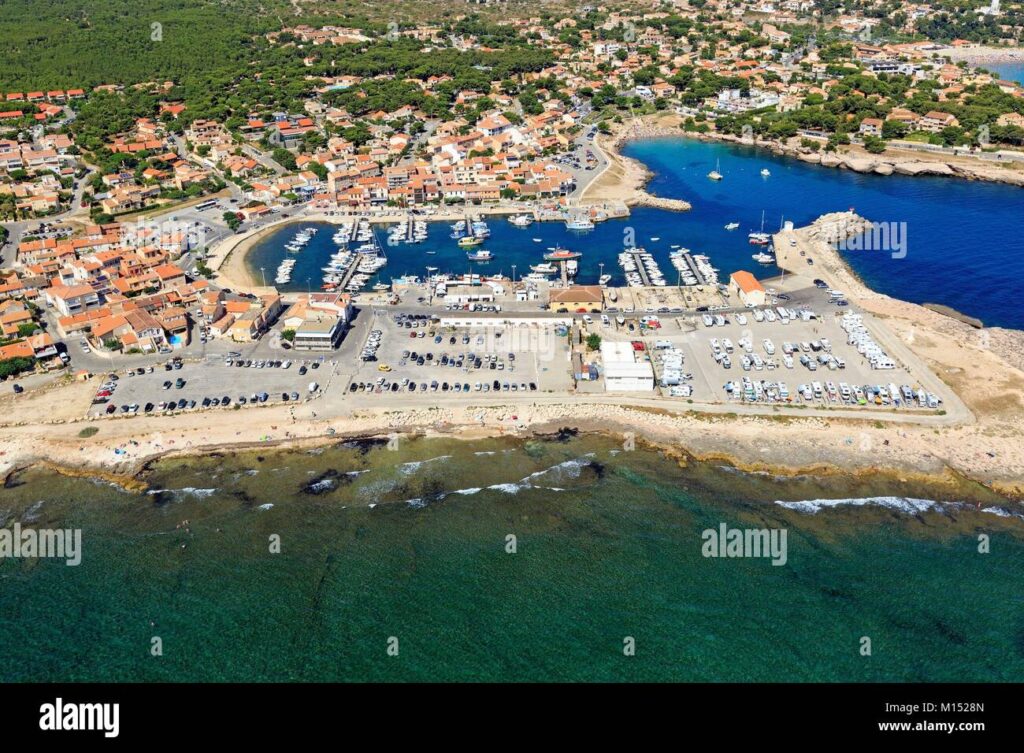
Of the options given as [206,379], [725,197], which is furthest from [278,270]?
[725,197]

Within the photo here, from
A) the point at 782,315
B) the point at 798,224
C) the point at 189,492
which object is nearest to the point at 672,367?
the point at 782,315

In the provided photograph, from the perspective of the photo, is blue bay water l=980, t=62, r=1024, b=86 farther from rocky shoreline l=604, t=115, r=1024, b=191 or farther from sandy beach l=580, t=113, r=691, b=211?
sandy beach l=580, t=113, r=691, b=211

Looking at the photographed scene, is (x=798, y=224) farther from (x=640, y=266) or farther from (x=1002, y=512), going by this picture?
(x=1002, y=512)

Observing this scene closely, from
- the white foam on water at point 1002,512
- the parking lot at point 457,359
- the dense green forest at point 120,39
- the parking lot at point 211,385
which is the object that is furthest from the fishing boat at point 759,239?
the dense green forest at point 120,39

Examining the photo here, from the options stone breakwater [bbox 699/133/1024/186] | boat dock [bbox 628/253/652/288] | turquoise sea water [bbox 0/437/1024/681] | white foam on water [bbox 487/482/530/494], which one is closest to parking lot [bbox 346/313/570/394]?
turquoise sea water [bbox 0/437/1024/681]

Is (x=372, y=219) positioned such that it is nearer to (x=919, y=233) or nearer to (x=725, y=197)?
(x=725, y=197)
